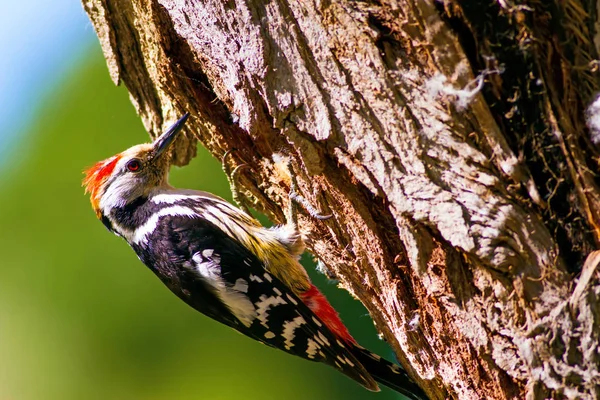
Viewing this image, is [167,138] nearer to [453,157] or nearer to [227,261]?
[227,261]

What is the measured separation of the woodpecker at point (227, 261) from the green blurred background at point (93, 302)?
663mm

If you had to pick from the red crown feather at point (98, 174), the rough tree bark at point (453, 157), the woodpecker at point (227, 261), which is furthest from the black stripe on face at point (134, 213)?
the rough tree bark at point (453, 157)

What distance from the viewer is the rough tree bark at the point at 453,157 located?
2.14 metres

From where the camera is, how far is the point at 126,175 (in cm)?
401

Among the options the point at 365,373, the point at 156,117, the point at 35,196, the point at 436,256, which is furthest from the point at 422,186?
the point at 35,196

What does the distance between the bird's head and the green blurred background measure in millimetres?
616

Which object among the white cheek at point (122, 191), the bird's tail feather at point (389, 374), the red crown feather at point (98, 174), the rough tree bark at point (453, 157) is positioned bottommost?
the bird's tail feather at point (389, 374)

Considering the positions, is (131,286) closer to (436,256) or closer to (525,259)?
(436,256)

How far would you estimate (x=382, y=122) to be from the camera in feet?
7.76

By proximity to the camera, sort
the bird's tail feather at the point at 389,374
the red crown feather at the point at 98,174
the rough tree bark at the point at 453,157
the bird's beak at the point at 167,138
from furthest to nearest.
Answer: the red crown feather at the point at 98,174 < the bird's beak at the point at 167,138 < the bird's tail feather at the point at 389,374 < the rough tree bark at the point at 453,157

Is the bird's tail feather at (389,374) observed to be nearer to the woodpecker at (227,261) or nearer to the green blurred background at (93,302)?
the woodpecker at (227,261)

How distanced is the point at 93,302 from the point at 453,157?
3112 mm

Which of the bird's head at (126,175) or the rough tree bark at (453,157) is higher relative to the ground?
the bird's head at (126,175)

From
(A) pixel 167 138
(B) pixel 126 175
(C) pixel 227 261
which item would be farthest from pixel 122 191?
(C) pixel 227 261
